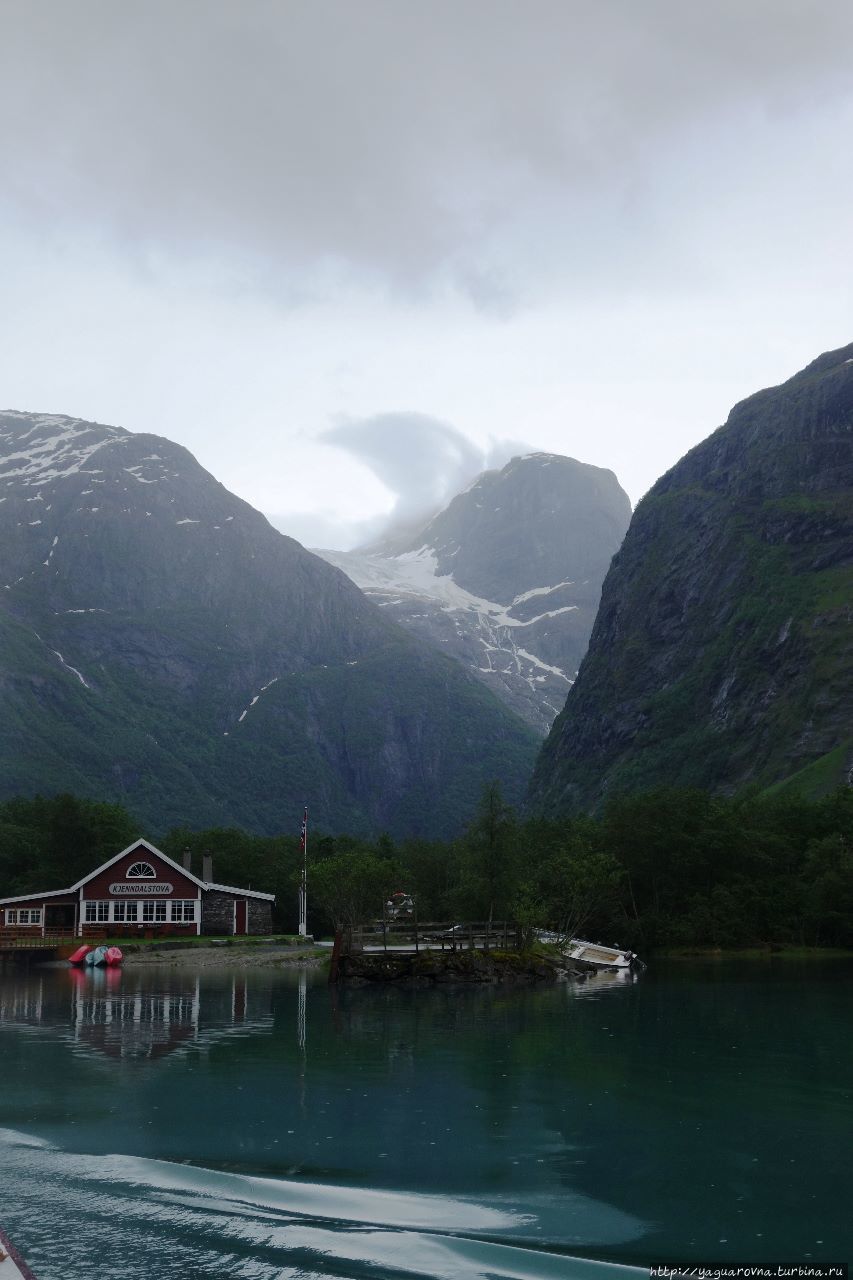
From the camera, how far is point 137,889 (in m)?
99.6

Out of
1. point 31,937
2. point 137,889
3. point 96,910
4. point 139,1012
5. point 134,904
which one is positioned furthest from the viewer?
point 134,904

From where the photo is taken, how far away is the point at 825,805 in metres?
108

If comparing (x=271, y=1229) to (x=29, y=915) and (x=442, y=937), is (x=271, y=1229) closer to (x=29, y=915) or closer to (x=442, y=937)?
(x=442, y=937)

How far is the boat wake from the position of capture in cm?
1603

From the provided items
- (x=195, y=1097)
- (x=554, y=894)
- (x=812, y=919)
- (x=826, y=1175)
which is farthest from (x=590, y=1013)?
(x=812, y=919)

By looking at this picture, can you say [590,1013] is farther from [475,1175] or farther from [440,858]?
[440,858]

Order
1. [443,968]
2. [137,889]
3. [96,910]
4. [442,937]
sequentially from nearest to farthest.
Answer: [443,968], [442,937], [96,910], [137,889]

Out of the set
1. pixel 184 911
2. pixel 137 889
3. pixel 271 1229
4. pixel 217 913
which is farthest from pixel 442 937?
pixel 271 1229

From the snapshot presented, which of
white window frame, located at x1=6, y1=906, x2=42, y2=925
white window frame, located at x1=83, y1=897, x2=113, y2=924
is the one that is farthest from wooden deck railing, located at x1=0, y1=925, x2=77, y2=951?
white window frame, located at x1=83, y1=897, x2=113, y2=924

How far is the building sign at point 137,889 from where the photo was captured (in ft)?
327

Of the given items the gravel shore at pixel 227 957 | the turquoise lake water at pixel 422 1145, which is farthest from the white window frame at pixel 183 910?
the turquoise lake water at pixel 422 1145

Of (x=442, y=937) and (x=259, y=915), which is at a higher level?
(x=442, y=937)

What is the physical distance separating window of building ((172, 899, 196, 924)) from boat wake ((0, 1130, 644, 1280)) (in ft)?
268

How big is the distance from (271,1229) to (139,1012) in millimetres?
32199
